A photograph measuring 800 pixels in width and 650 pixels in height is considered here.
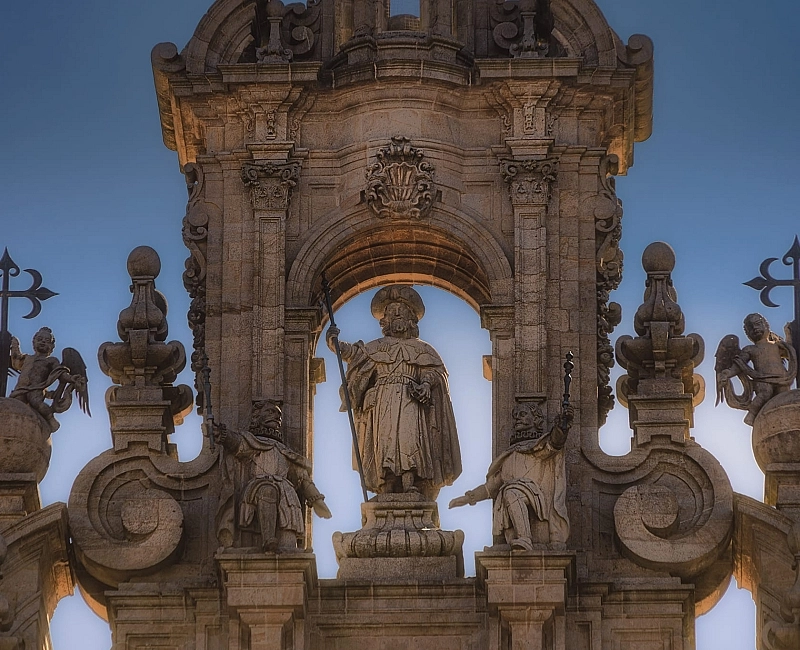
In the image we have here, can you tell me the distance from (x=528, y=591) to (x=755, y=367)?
3.32 meters

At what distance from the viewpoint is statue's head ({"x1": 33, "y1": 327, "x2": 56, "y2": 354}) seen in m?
38.3

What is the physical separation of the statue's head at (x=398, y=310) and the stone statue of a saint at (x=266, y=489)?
1.60m

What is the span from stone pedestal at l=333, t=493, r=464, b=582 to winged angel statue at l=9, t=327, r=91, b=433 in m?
2.83

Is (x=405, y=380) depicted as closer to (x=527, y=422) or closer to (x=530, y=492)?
(x=527, y=422)

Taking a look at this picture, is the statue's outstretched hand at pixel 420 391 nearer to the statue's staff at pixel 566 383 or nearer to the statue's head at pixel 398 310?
the statue's head at pixel 398 310

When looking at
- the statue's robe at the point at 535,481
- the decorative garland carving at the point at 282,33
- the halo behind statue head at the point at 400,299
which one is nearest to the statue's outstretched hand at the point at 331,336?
the halo behind statue head at the point at 400,299

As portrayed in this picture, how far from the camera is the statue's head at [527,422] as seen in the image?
37625 millimetres

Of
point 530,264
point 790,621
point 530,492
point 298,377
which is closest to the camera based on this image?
point 790,621

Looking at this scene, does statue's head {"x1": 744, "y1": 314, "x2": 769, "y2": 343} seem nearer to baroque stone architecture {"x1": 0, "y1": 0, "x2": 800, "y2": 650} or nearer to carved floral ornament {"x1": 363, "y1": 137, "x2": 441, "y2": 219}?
baroque stone architecture {"x1": 0, "y1": 0, "x2": 800, "y2": 650}

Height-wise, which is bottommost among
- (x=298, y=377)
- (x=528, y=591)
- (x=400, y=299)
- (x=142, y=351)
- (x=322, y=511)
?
(x=528, y=591)

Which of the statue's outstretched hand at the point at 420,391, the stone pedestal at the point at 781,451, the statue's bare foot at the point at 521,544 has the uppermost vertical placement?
the statue's outstretched hand at the point at 420,391

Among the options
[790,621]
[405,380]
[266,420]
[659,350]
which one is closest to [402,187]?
[405,380]

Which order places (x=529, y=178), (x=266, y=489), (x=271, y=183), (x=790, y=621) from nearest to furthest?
(x=790, y=621)
(x=266, y=489)
(x=529, y=178)
(x=271, y=183)

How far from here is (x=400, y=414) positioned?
38062 millimetres
